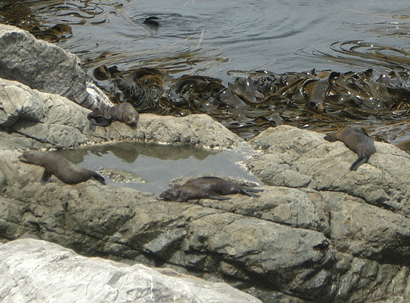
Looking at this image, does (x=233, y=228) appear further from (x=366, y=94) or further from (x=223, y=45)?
(x=223, y=45)

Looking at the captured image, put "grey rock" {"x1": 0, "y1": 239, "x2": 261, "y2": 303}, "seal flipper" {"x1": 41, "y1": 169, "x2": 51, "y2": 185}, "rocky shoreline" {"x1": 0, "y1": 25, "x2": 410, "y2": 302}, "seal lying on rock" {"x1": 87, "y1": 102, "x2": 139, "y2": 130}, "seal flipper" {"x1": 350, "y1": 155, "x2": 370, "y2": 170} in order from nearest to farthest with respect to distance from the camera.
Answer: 1. "grey rock" {"x1": 0, "y1": 239, "x2": 261, "y2": 303}
2. "rocky shoreline" {"x1": 0, "y1": 25, "x2": 410, "y2": 302}
3. "seal flipper" {"x1": 41, "y1": 169, "x2": 51, "y2": 185}
4. "seal flipper" {"x1": 350, "y1": 155, "x2": 370, "y2": 170}
5. "seal lying on rock" {"x1": 87, "y1": 102, "x2": 139, "y2": 130}

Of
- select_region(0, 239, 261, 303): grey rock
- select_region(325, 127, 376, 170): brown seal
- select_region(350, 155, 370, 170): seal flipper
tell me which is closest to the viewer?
select_region(0, 239, 261, 303): grey rock

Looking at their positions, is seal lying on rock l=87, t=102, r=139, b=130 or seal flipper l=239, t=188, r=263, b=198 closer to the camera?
seal flipper l=239, t=188, r=263, b=198

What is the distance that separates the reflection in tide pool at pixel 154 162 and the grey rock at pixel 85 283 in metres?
2.75

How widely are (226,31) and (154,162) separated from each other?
10399mm

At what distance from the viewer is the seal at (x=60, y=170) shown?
625 cm

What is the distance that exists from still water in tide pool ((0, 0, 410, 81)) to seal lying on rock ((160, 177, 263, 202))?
7788mm

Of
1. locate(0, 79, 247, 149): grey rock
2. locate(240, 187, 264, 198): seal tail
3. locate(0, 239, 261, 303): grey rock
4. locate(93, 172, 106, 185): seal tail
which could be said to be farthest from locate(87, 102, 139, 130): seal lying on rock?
locate(0, 239, 261, 303): grey rock

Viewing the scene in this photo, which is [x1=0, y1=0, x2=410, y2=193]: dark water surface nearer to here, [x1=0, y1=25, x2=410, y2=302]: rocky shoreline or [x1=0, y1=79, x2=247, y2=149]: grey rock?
[x1=0, y1=79, x2=247, y2=149]: grey rock

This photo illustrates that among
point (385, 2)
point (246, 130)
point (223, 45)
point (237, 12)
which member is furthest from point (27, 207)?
point (385, 2)

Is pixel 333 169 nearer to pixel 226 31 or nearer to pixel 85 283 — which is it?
pixel 85 283

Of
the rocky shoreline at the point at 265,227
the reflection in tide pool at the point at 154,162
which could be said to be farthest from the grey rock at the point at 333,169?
the reflection in tide pool at the point at 154,162

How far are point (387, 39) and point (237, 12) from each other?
5005 mm

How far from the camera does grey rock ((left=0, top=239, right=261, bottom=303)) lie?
10.7 ft
